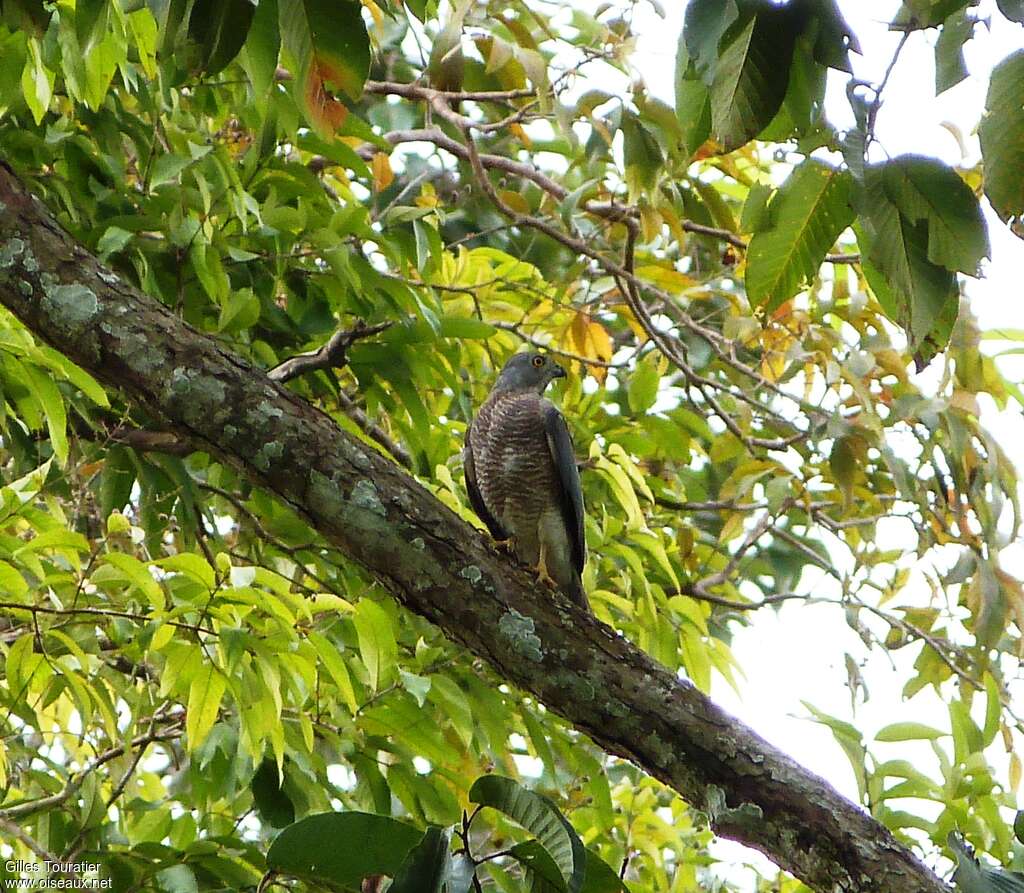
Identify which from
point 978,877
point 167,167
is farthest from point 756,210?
point 167,167

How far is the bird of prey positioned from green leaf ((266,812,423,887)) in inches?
90.1

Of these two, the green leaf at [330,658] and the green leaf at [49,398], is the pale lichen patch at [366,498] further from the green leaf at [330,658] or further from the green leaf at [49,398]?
the green leaf at [49,398]

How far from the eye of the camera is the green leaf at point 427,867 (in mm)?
1741

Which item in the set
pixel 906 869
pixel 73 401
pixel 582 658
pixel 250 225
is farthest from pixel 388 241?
pixel 906 869

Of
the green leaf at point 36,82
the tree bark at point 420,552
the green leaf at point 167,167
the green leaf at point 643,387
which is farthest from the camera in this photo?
the green leaf at point 643,387

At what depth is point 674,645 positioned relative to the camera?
12.8ft

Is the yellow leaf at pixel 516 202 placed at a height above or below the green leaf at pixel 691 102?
below

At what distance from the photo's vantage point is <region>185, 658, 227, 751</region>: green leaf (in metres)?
2.71

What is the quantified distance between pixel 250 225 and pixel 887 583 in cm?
270

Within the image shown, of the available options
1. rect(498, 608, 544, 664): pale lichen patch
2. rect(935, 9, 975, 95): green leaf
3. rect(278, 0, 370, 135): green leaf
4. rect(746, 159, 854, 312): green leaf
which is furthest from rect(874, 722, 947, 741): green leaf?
rect(278, 0, 370, 135): green leaf

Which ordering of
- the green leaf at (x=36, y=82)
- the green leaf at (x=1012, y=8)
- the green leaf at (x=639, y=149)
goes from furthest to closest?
1. the green leaf at (x=639, y=149)
2. the green leaf at (x=36, y=82)
3. the green leaf at (x=1012, y=8)

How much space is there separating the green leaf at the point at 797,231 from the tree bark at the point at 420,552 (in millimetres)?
745

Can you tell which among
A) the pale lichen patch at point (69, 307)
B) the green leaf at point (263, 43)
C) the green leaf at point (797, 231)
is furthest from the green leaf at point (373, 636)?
the green leaf at point (263, 43)

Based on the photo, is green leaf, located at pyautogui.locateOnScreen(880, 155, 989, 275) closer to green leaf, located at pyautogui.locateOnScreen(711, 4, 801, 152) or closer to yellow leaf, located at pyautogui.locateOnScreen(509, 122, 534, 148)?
green leaf, located at pyautogui.locateOnScreen(711, 4, 801, 152)
